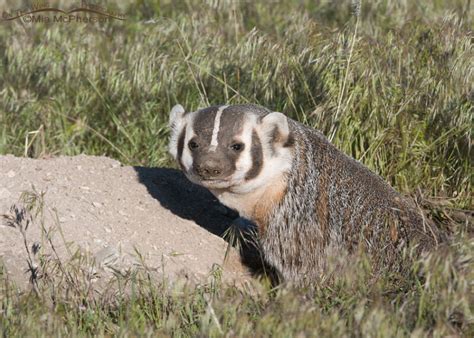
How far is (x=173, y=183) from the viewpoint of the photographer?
17.6 ft

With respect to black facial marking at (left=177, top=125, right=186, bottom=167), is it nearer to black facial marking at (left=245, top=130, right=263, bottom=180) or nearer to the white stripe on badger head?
the white stripe on badger head

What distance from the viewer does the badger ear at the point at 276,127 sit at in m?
4.44

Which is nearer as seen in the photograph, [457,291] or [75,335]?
[457,291]

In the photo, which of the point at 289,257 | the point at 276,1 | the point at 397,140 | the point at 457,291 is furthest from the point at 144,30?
the point at 457,291

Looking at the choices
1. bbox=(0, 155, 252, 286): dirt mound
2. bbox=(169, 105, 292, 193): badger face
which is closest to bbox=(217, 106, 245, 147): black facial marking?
bbox=(169, 105, 292, 193): badger face

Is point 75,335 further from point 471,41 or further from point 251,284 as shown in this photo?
point 471,41

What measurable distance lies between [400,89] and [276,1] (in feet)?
7.74

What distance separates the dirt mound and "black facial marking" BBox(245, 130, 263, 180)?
57 centimetres

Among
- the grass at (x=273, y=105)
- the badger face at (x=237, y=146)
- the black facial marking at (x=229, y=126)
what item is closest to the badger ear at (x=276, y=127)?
the badger face at (x=237, y=146)

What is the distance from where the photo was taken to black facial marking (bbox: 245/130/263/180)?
4.40 m

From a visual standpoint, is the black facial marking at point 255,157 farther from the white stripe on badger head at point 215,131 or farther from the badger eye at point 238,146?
the white stripe on badger head at point 215,131

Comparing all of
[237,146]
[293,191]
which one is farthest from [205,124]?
[293,191]

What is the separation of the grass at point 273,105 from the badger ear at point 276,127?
0.70m

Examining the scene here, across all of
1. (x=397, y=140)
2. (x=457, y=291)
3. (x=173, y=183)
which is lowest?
(x=173, y=183)
